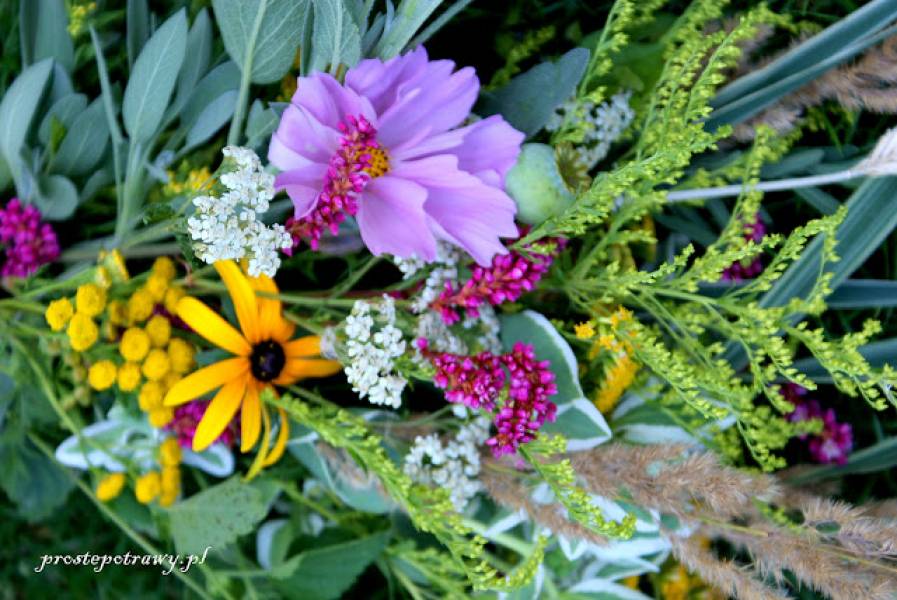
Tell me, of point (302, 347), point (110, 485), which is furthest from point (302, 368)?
point (110, 485)

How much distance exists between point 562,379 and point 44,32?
574mm

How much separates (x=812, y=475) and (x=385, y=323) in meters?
0.51

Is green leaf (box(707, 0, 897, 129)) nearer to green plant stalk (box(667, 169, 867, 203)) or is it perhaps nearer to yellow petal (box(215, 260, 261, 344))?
green plant stalk (box(667, 169, 867, 203))

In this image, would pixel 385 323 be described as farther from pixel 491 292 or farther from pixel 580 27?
pixel 580 27

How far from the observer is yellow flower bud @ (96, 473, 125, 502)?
0.86m

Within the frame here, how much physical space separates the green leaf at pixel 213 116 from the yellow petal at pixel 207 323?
0.48 feet

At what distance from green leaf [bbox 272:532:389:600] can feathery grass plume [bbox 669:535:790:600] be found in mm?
319

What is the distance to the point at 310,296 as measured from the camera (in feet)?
2.67

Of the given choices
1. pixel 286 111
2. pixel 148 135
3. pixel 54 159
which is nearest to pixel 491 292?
pixel 286 111

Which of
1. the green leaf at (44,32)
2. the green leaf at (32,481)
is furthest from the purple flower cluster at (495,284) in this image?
the green leaf at (32,481)

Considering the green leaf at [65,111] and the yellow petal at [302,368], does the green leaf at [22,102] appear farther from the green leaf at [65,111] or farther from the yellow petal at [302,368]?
the yellow petal at [302,368]

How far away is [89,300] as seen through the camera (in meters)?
0.69

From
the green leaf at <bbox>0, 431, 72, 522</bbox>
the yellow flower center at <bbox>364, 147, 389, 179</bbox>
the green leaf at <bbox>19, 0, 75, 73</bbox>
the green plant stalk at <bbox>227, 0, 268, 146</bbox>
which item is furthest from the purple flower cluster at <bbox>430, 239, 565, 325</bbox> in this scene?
the green leaf at <bbox>0, 431, 72, 522</bbox>

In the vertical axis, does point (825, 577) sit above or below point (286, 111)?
below
